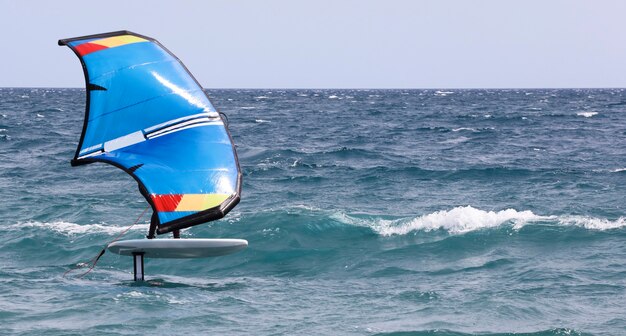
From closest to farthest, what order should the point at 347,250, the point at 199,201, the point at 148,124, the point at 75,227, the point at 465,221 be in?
the point at 199,201 < the point at 148,124 < the point at 347,250 < the point at 465,221 < the point at 75,227

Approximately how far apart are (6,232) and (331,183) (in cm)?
1128

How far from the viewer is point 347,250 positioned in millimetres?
19609

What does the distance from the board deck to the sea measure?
2.74 ft

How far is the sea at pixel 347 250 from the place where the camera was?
1342 centimetres

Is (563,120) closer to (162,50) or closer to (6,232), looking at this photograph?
(6,232)

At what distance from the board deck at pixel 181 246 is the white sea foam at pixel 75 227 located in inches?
307

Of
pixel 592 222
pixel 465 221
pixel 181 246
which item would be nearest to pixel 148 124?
pixel 181 246

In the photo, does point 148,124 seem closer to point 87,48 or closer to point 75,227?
point 87,48

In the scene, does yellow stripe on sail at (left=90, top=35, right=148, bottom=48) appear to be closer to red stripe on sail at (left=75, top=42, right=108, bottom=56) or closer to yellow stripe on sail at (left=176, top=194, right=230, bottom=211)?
red stripe on sail at (left=75, top=42, right=108, bottom=56)

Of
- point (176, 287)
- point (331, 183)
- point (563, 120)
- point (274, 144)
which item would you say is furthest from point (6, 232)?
point (563, 120)

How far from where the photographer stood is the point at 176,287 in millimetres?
15836

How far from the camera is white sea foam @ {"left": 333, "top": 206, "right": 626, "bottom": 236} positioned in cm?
2117

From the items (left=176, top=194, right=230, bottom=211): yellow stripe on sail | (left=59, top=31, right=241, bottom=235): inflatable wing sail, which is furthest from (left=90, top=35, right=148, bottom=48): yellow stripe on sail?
(left=176, top=194, right=230, bottom=211): yellow stripe on sail

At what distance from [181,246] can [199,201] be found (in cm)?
83
